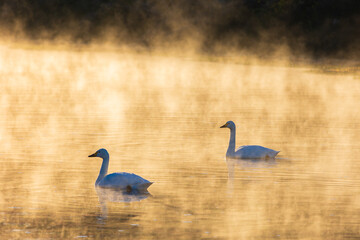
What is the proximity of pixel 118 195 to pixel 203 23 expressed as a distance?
3656cm

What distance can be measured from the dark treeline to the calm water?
11605 mm

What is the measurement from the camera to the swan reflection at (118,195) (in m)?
11.8

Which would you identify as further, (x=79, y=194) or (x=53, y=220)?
(x=79, y=194)

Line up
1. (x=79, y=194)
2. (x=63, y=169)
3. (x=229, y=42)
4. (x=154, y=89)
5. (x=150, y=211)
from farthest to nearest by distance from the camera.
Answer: (x=229, y=42)
(x=154, y=89)
(x=63, y=169)
(x=79, y=194)
(x=150, y=211)

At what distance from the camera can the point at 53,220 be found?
412 inches

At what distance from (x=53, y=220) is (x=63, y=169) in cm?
346

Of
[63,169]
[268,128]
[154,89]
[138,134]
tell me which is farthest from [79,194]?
[154,89]

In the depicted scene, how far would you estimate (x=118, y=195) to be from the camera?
39.9 ft

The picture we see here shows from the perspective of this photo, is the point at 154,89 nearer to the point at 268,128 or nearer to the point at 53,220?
the point at 268,128

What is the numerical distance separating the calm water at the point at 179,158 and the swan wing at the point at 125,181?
0.57 ft

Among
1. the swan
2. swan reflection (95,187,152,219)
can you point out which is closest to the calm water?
swan reflection (95,187,152,219)

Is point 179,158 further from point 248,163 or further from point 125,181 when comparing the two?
point 125,181

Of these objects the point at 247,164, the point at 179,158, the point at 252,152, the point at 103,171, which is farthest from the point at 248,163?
the point at 103,171

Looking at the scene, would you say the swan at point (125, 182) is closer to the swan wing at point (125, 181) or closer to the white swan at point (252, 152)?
the swan wing at point (125, 181)
